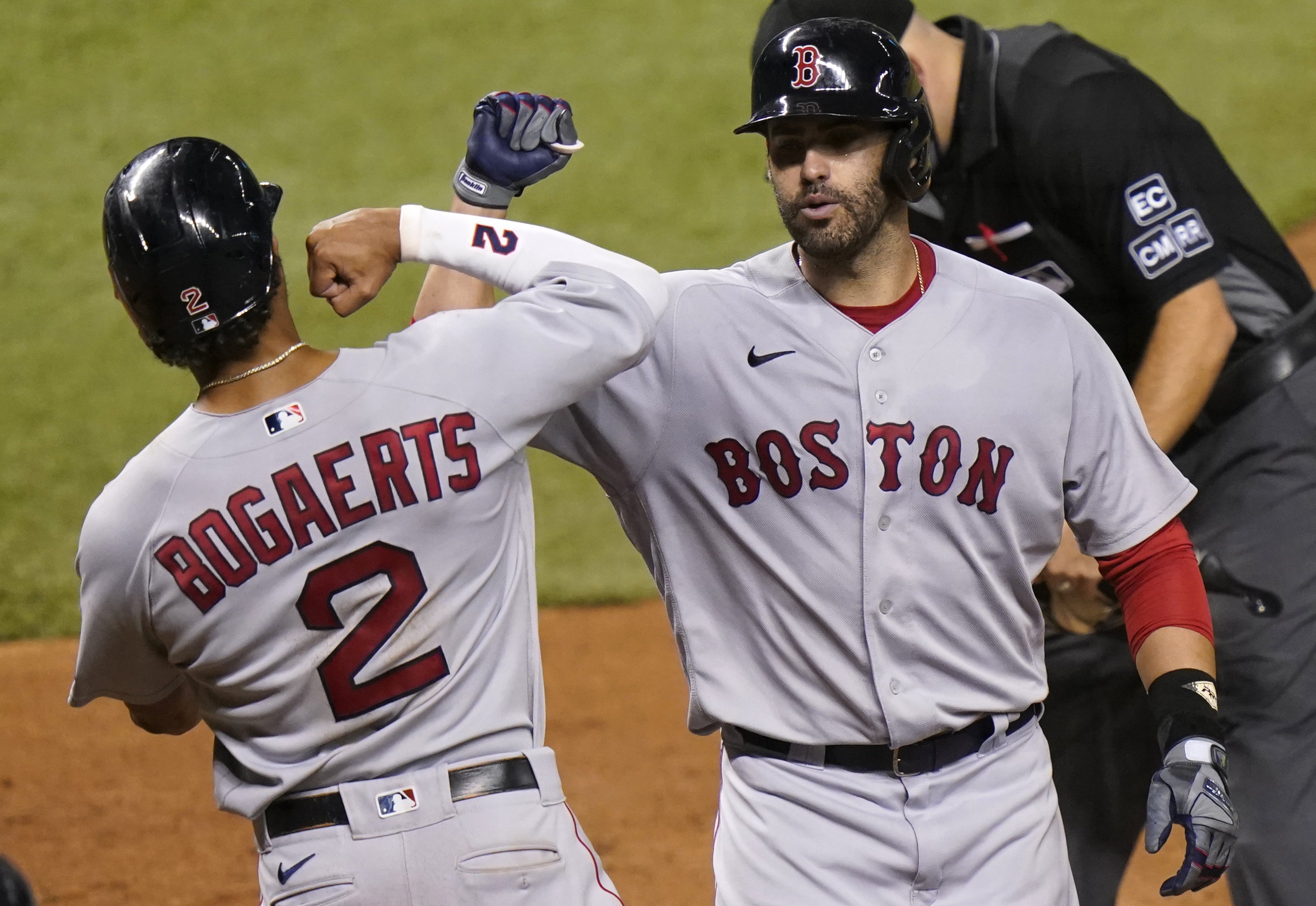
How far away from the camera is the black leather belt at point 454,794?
2191mm

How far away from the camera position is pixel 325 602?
2141mm

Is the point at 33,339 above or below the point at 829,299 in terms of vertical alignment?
below

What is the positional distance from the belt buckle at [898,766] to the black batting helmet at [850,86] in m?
0.90

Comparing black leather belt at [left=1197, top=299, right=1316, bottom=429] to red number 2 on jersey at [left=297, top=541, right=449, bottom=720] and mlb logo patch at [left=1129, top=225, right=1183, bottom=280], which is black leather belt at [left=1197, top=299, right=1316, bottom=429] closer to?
mlb logo patch at [left=1129, top=225, right=1183, bottom=280]

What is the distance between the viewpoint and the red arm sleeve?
2.55 m

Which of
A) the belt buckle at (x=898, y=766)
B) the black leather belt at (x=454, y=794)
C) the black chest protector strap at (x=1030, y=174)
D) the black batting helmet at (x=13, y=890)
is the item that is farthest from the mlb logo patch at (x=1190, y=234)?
the black batting helmet at (x=13, y=890)

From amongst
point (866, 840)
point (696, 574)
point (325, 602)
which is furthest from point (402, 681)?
point (866, 840)

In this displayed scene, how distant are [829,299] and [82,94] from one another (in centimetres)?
843

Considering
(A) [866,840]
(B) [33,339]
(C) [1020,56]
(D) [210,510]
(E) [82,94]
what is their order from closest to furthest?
(D) [210,510]
(A) [866,840]
(C) [1020,56]
(B) [33,339]
(E) [82,94]

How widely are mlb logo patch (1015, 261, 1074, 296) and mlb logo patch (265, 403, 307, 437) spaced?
179 centimetres

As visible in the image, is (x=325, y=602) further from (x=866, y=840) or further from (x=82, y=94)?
(x=82, y=94)

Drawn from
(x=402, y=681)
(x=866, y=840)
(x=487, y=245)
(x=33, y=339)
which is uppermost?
(x=487, y=245)

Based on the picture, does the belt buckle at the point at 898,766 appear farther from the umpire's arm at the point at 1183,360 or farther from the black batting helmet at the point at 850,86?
the umpire's arm at the point at 1183,360

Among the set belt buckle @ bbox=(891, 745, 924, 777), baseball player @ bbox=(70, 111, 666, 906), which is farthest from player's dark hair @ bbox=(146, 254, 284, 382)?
belt buckle @ bbox=(891, 745, 924, 777)
